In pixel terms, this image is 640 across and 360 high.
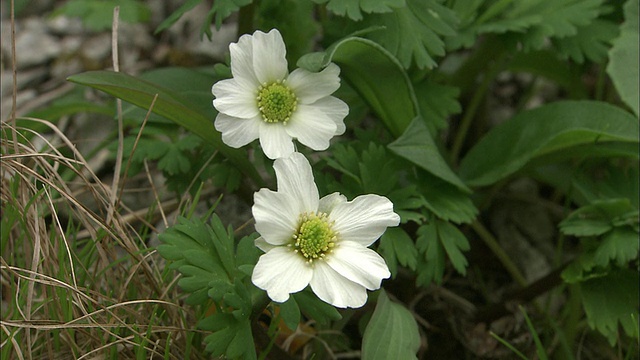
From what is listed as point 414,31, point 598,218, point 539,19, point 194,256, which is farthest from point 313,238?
point 539,19

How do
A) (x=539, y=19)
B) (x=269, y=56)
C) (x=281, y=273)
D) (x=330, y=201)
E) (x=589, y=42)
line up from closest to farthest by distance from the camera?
(x=281, y=273)
(x=330, y=201)
(x=269, y=56)
(x=539, y=19)
(x=589, y=42)

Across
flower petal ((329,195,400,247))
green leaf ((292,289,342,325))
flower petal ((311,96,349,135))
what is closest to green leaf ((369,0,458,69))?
flower petal ((311,96,349,135))

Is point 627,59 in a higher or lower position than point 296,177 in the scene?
lower

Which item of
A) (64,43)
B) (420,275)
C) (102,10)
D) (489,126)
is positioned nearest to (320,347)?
(420,275)

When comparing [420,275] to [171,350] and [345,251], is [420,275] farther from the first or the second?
[171,350]

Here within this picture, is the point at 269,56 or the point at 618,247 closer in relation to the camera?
the point at 269,56

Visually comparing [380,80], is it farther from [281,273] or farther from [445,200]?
[281,273]

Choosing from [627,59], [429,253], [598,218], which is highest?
[627,59]
